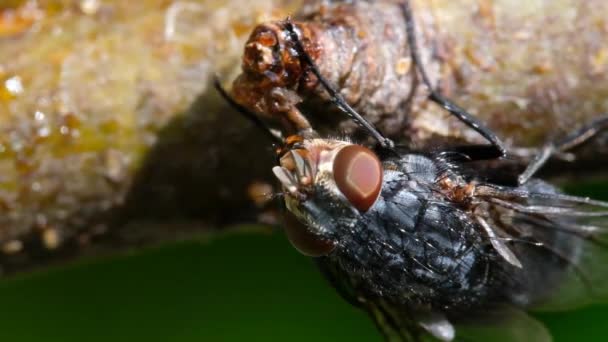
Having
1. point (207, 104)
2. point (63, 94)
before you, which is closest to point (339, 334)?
point (207, 104)

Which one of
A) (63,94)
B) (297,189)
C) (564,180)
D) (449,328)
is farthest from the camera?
(564,180)

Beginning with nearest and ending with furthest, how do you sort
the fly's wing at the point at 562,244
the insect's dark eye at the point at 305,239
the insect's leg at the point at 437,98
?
the insect's dark eye at the point at 305,239, the insect's leg at the point at 437,98, the fly's wing at the point at 562,244

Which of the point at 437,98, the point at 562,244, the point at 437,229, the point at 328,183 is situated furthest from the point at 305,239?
the point at 562,244

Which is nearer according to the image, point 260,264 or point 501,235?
point 501,235

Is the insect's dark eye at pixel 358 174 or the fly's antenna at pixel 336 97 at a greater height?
the fly's antenna at pixel 336 97

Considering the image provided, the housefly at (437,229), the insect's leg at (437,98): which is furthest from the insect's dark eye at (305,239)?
the insect's leg at (437,98)

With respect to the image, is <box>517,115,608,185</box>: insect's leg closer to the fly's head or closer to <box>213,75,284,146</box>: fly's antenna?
the fly's head

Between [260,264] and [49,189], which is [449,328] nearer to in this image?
[260,264]

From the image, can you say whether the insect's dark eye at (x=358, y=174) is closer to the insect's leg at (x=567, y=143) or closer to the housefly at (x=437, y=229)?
the housefly at (x=437, y=229)
